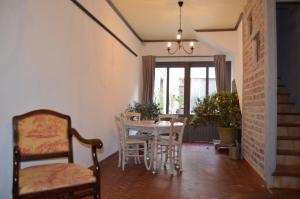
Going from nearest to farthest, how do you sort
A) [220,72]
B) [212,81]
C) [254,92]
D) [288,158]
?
[288,158]
[254,92]
[220,72]
[212,81]

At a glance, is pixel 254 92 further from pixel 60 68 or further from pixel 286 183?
pixel 60 68

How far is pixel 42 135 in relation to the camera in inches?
93.7

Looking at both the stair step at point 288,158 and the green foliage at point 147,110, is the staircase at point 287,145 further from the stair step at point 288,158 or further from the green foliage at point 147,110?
the green foliage at point 147,110

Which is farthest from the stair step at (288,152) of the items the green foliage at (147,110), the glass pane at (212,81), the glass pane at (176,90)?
the glass pane at (176,90)

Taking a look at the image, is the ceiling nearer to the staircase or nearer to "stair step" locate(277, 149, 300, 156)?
the staircase

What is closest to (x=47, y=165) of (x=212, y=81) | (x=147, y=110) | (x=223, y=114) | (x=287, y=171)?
(x=287, y=171)

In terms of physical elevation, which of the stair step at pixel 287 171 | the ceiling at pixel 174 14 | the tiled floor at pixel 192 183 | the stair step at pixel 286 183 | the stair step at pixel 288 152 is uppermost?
the ceiling at pixel 174 14

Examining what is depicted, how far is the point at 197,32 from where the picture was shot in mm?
6891

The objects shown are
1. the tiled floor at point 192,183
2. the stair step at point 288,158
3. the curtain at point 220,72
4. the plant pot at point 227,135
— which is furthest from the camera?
the curtain at point 220,72

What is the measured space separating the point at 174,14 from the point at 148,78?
8.11 feet

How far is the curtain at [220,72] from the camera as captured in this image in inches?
288

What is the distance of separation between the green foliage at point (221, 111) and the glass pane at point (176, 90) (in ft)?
5.29

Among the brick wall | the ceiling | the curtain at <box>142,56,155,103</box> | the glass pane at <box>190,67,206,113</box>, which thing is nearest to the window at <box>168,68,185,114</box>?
the glass pane at <box>190,67,206,113</box>

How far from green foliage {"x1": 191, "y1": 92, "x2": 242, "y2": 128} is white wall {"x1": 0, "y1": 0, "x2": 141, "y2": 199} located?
199 centimetres
